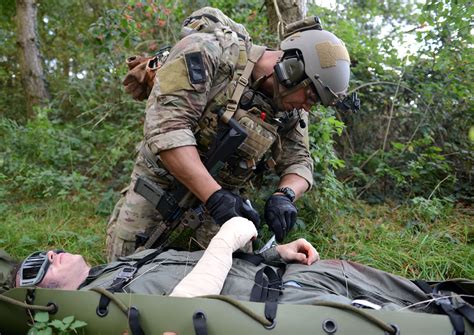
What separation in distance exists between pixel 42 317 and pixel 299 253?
1.33 m

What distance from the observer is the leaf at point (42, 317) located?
5.97 ft

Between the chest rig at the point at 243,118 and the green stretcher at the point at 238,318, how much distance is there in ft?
4.52

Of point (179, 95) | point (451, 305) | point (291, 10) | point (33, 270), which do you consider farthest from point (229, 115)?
point (291, 10)

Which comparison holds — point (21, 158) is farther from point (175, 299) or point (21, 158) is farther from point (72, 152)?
point (175, 299)

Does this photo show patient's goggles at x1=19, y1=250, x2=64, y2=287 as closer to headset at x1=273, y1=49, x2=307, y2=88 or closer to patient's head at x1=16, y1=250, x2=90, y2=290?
patient's head at x1=16, y1=250, x2=90, y2=290

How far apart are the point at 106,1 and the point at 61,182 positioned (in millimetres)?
5384

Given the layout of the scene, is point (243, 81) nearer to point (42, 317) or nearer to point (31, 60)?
point (42, 317)

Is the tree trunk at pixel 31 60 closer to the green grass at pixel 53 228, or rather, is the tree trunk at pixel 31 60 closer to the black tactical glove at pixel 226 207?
the green grass at pixel 53 228

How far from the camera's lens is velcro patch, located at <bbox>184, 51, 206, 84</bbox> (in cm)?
266

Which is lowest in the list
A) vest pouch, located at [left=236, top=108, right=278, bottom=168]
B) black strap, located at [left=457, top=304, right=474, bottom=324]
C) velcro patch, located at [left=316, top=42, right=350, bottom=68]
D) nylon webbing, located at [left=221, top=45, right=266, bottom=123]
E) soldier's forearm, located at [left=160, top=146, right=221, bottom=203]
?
black strap, located at [left=457, top=304, right=474, bottom=324]

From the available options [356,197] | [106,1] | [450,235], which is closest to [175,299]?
[450,235]

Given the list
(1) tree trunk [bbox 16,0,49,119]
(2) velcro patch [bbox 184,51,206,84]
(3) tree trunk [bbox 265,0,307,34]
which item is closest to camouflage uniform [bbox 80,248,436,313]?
(2) velcro patch [bbox 184,51,206,84]

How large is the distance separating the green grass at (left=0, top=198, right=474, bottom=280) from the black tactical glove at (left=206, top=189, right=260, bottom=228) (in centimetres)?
99

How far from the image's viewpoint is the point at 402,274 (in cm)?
299
